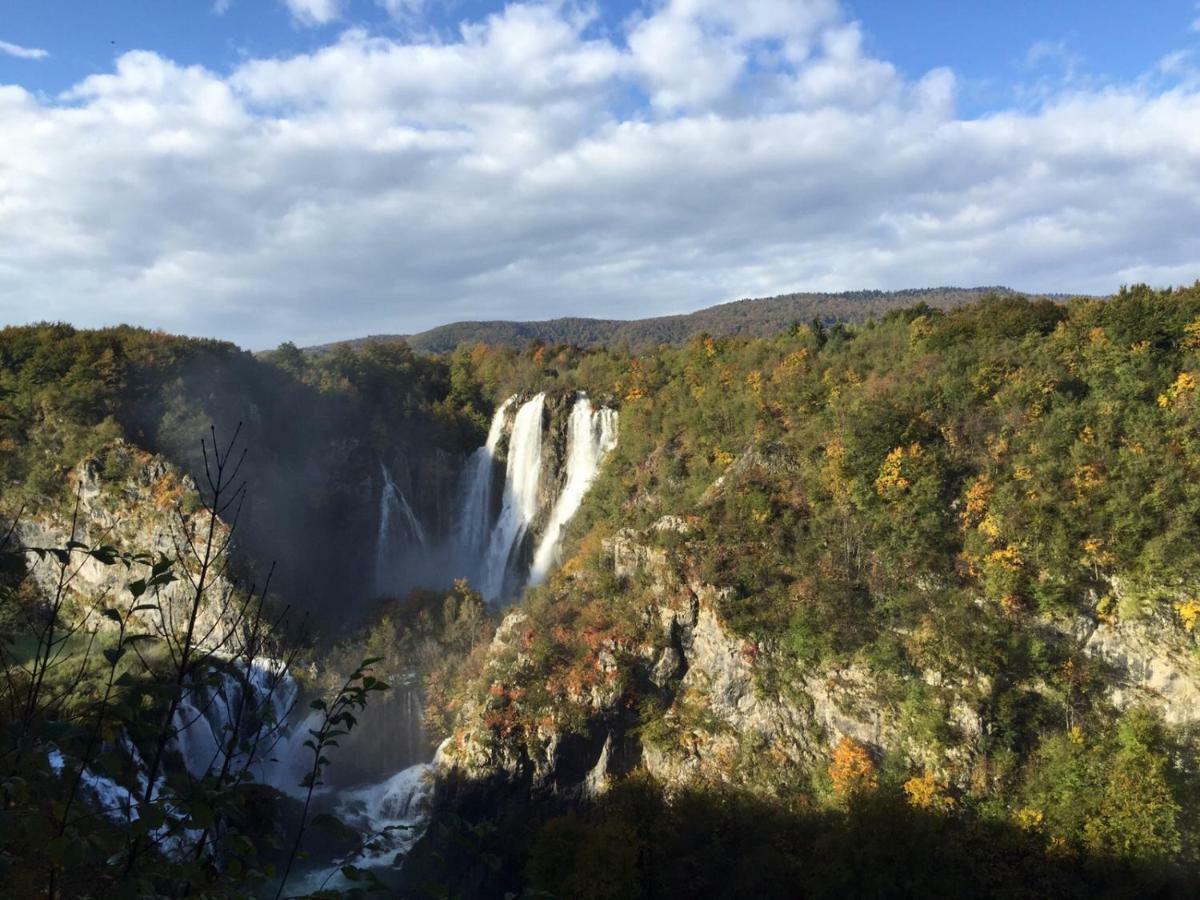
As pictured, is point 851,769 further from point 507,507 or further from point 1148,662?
point 507,507

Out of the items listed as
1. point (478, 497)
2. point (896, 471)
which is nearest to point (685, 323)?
point (478, 497)

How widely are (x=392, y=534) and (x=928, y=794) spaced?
31.5m

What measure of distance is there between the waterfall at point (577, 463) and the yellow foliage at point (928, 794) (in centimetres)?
2158

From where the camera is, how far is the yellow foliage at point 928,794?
780 inches

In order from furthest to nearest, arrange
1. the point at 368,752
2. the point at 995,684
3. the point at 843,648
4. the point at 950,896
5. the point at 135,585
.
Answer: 1. the point at 368,752
2. the point at 843,648
3. the point at 995,684
4. the point at 950,896
5. the point at 135,585

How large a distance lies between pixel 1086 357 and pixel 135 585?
29.9 m

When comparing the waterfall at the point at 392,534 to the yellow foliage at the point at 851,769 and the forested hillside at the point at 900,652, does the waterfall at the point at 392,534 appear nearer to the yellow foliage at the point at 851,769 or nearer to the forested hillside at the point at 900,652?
the forested hillside at the point at 900,652

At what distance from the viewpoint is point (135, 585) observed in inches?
132

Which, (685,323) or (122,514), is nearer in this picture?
(122,514)

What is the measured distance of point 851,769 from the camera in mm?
21547

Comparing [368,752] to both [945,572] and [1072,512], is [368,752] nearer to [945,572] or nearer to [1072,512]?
[945,572]

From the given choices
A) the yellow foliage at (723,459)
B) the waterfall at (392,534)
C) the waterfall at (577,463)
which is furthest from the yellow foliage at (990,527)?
the waterfall at (392,534)

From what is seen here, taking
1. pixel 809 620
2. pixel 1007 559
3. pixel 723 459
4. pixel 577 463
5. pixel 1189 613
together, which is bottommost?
pixel 809 620

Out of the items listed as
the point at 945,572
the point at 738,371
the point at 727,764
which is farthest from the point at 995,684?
the point at 738,371
